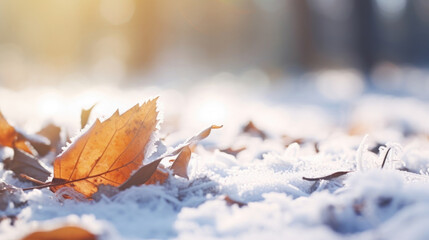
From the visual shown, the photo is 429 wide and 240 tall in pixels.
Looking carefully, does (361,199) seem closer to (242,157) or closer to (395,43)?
(242,157)

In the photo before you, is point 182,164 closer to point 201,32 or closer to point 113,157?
point 113,157

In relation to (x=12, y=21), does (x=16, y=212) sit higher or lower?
lower

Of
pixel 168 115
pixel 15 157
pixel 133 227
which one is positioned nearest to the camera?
pixel 133 227

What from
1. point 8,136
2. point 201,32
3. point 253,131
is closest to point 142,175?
point 8,136

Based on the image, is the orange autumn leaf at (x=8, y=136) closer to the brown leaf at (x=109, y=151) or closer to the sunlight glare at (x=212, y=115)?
the brown leaf at (x=109, y=151)

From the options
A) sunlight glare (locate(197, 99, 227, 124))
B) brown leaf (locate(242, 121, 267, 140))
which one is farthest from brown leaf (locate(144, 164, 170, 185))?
sunlight glare (locate(197, 99, 227, 124))

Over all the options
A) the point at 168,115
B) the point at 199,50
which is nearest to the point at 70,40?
the point at 199,50

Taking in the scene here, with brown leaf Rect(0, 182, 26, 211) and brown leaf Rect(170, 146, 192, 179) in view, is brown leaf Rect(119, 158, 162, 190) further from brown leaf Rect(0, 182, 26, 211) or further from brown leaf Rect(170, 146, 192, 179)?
brown leaf Rect(0, 182, 26, 211)
